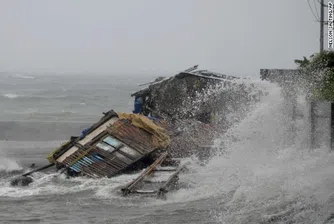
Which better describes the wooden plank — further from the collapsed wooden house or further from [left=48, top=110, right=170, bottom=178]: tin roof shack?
[left=48, top=110, right=170, bottom=178]: tin roof shack

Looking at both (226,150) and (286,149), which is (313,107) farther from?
(226,150)

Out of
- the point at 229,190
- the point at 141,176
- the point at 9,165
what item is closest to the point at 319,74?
the point at 229,190

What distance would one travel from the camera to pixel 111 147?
19.6 meters

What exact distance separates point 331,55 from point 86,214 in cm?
962

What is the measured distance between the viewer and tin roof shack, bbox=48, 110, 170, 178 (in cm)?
1878

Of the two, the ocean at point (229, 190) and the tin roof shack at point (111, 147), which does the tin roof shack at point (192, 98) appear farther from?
the ocean at point (229, 190)

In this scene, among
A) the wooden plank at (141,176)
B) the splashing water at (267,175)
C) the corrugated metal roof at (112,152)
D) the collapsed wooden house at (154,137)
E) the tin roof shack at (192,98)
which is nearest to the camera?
the splashing water at (267,175)

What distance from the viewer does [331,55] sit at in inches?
739

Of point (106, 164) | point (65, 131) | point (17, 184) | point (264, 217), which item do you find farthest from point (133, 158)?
point (65, 131)

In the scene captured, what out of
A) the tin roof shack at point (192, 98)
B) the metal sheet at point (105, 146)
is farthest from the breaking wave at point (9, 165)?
the tin roof shack at point (192, 98)

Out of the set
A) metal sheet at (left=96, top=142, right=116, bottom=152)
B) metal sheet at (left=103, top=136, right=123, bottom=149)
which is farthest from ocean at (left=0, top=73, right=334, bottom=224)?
metal sheet at (left=103, top=136, right=123, bottom=149)

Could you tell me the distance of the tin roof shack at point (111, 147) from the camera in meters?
18.8

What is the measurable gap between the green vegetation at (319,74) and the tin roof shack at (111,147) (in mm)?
5487

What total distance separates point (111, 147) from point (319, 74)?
7217mm
